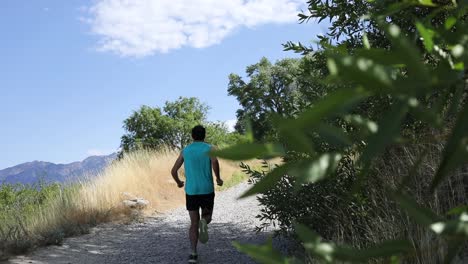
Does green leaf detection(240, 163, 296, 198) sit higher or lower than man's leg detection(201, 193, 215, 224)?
higher

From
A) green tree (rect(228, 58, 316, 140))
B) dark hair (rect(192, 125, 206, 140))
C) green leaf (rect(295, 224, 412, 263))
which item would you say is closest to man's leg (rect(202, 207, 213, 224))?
dark hair (rect(192, 125, 206, 140))

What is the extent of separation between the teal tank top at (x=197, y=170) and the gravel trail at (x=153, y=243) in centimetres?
119

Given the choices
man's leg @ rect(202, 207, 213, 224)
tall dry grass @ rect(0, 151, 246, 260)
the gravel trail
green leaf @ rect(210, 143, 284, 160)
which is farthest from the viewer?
tall dry grass @ rect(0, 151, 246, 260)

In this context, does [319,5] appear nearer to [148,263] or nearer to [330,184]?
[330,184]

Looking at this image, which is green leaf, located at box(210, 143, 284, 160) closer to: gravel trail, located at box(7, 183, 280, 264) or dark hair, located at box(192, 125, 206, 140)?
dark hair, located at box(192, 125, 206, 140)

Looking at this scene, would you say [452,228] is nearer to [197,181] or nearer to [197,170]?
[197,170]

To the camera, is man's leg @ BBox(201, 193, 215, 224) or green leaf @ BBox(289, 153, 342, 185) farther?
man's leg @ BBox(201, 193, 215, 224)

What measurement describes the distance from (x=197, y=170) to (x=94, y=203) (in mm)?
5463

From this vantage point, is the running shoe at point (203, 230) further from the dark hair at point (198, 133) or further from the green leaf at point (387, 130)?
the green leaf at point (387, 130)

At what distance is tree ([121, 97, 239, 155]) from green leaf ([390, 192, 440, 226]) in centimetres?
3311

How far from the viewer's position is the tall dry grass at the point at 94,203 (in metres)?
8.05

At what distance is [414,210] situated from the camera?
0.78 m

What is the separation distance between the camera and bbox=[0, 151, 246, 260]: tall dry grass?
805cm

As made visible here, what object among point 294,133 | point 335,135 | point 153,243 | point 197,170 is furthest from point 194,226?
point 294,133
